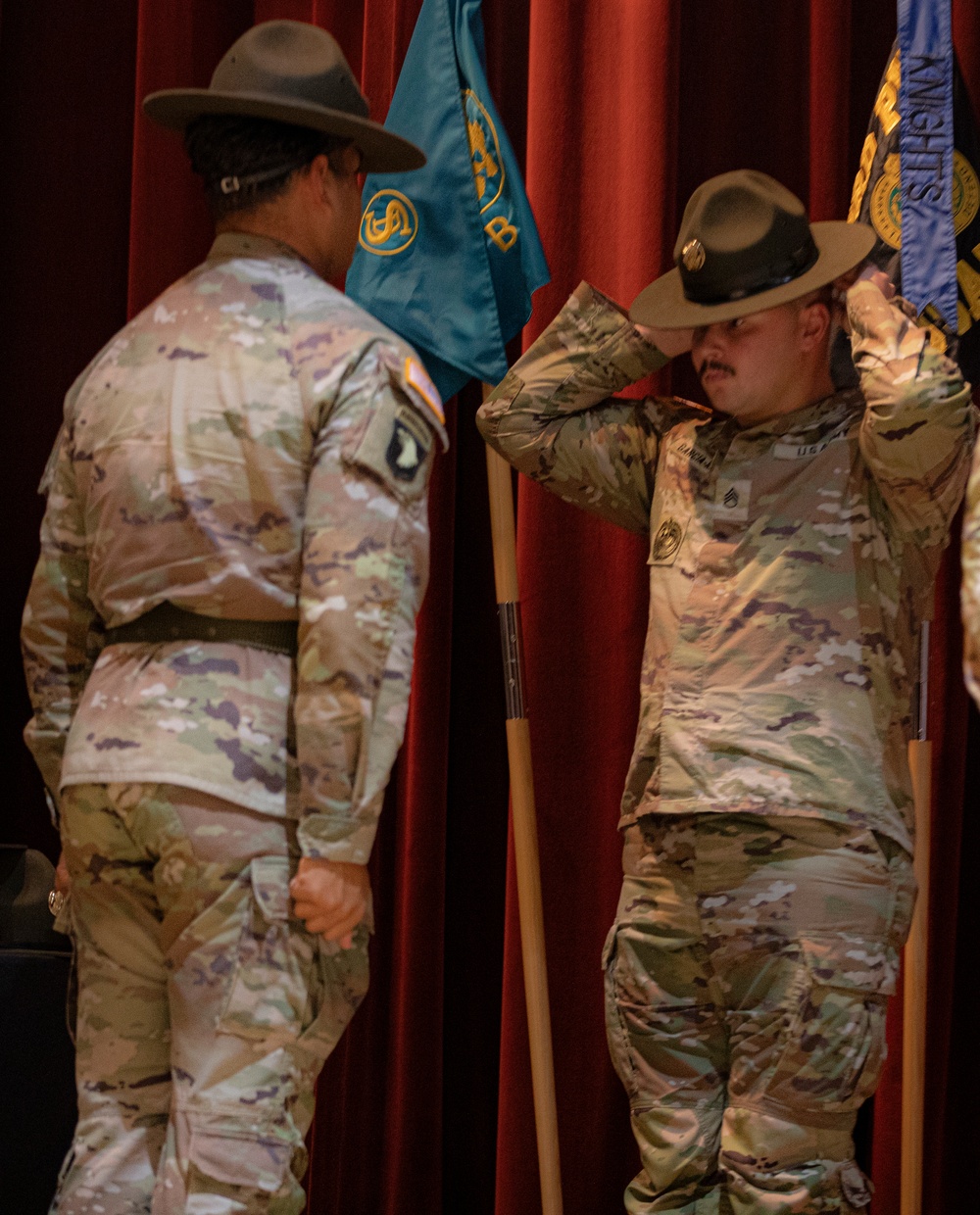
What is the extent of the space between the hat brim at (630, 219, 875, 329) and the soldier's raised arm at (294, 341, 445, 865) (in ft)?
2.04

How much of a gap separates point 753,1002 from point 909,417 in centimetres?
80

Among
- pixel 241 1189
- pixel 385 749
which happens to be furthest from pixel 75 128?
pixel 241 1189

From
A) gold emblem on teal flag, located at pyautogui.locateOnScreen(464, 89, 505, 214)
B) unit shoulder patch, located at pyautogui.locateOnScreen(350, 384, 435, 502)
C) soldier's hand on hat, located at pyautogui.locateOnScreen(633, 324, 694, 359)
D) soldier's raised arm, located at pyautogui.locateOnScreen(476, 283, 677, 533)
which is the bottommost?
unit shoulder patch, located at pyautogui.locateOnScreen(350, 384, 435, 502)

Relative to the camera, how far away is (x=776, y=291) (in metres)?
2.04

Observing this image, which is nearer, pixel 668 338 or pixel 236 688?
pixel 236 688

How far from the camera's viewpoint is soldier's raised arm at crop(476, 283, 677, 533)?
7.37ft

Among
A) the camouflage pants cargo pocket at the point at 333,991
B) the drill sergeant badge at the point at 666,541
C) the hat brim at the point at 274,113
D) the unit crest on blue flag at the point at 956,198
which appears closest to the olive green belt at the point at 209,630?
the camouflage pants cargo pocket at the point at 333,991

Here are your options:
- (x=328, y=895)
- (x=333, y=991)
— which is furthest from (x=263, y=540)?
(x=333, y=991)

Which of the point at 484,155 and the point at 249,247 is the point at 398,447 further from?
the point at 484,155

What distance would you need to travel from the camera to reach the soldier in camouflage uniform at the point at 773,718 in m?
1.87

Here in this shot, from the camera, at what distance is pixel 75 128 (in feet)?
10.2

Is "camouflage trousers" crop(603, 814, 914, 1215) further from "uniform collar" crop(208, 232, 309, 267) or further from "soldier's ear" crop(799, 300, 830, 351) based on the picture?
"uniform collar" crop(208, 232, 309, 267)

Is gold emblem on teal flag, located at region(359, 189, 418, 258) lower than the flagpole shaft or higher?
higher

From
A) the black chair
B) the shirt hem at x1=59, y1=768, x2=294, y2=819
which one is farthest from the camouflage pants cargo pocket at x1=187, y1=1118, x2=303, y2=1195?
the black chair
